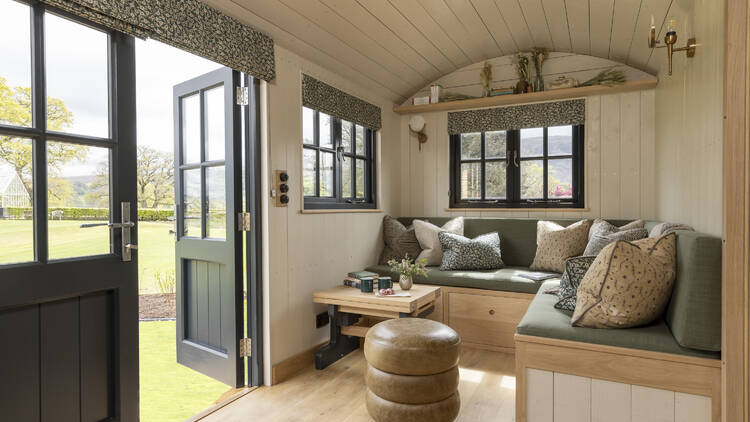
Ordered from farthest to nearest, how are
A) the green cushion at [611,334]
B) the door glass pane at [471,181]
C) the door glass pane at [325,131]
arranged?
the door glass pane at [471,181] → the door glass pane at [325,131] → the green cushion at [611,334]

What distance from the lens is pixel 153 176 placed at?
5.19m

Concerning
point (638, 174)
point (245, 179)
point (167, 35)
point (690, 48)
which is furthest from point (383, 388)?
point (638, 174)

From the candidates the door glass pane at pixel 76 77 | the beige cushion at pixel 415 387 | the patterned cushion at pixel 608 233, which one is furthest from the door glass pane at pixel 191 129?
the patterned cushion at pixel 608 233

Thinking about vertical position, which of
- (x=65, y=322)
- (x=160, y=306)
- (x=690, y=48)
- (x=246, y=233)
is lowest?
(x=160, y=306)

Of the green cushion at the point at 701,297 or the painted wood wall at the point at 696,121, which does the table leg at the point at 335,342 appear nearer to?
the green cushion at the point at 701,297

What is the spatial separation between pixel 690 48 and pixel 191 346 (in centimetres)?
325

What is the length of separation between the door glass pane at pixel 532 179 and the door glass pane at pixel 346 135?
1640 mm

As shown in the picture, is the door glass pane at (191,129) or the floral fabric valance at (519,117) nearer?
the door glass pane at (191,129)

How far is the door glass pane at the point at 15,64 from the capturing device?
1.55 m

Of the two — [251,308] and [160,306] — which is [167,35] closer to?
[251,308]

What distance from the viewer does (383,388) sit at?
202 centimetres

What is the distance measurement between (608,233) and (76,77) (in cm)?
337

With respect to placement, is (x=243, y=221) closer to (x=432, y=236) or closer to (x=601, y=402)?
(x=432, y=236)

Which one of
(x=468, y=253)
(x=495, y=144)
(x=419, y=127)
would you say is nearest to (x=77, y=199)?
(x=468, y=253)
